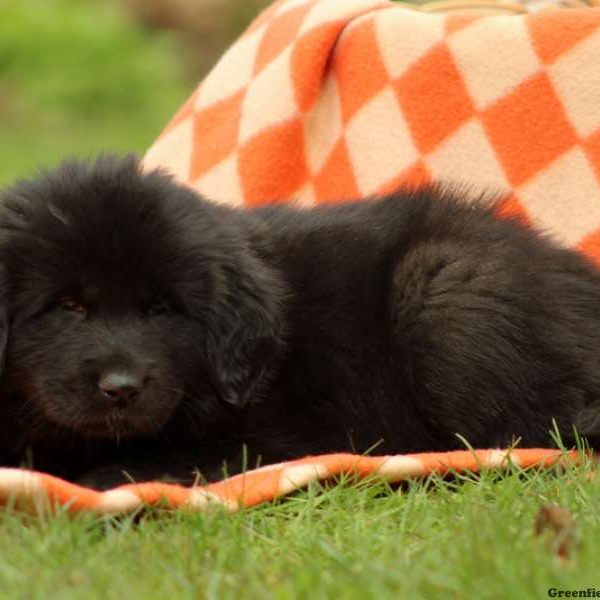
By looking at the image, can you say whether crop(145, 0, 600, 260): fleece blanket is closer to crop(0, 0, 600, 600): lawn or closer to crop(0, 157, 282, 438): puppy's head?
crop(0, 157, 282, 438): puppy's head

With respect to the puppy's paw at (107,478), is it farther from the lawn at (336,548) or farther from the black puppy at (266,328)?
the lawn at (336,548)

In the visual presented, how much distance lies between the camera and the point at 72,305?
315cm

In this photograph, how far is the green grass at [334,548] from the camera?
217cm

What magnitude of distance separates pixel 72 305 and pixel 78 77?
8.51m

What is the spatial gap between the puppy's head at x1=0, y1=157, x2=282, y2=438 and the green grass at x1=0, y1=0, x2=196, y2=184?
7233mm

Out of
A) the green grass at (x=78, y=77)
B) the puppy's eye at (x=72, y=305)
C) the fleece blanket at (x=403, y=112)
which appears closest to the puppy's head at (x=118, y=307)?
the puppy's eye at (x=72, y=305)

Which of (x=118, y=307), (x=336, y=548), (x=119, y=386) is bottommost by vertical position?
(x=336, y=548)

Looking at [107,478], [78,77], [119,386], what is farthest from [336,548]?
[78,77]

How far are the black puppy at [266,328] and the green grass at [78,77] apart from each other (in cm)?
698

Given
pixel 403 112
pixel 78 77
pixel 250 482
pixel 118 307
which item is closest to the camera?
pixel 250 482

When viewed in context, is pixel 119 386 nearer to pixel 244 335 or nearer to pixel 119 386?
pixel 119 386

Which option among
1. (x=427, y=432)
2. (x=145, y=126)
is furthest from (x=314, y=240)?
(x=145, y=126)

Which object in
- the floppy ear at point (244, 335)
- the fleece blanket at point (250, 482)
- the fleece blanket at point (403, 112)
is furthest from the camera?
the fleece blanket at point (403, 112)

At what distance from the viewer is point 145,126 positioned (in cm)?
1080
